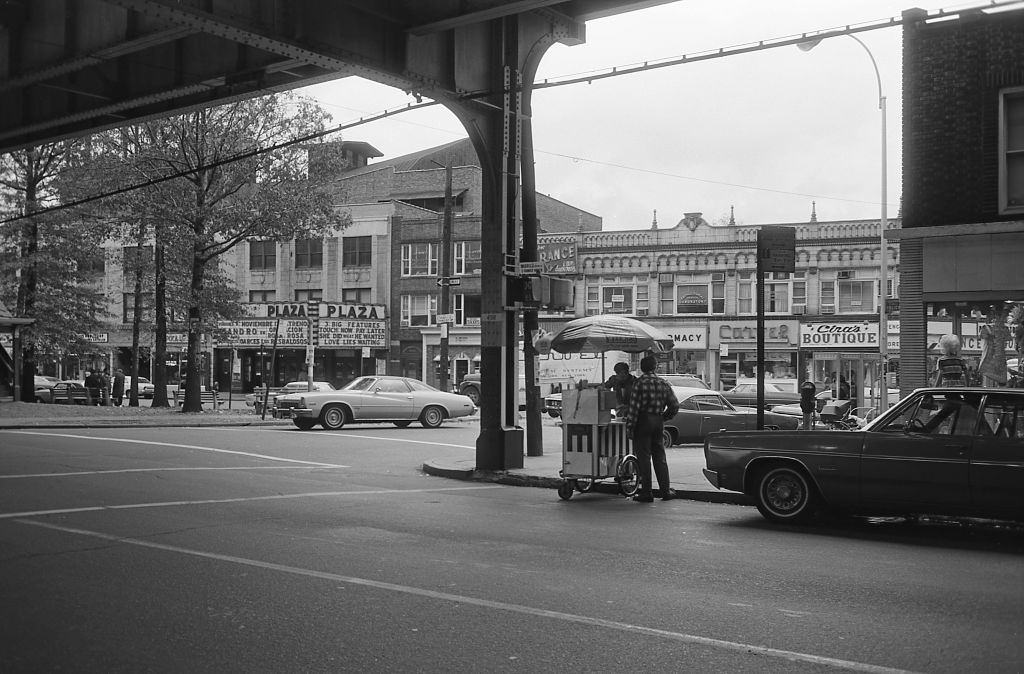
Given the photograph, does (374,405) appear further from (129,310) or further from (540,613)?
(129,310)

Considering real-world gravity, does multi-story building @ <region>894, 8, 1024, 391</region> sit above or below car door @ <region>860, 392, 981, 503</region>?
above

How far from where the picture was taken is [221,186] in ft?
112

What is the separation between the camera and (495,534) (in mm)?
9914

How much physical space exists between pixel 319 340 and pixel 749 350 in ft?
77.0

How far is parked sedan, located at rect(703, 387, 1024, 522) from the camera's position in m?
9.64

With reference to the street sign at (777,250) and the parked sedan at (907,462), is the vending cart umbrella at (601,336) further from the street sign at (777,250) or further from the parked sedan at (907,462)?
the parked sedan at (907,462)

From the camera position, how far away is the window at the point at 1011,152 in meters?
16.3

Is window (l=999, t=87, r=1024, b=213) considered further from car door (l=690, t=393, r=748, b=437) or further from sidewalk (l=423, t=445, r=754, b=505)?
car door (l=690, t=393, r=748, b=437)

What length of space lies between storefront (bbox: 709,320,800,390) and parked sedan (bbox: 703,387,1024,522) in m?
39.3

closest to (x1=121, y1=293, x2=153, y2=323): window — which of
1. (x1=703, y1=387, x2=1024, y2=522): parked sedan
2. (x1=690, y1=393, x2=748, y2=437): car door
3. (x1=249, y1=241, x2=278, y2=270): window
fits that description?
(x1=249, y1=241, x2=278, y2=270): window

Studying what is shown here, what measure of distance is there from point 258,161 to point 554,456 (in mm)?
19502

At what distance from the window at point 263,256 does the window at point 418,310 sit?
8.70 metres

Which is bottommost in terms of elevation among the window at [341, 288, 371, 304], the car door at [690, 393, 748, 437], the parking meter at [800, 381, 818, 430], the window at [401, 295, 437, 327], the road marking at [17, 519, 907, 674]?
the road marking at [17, 519, 907, 674]

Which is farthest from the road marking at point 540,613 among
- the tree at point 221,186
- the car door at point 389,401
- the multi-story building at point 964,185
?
the tree at point 221,186
